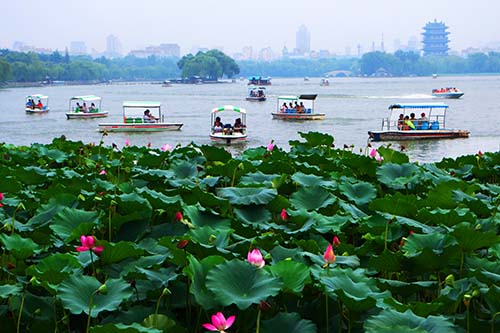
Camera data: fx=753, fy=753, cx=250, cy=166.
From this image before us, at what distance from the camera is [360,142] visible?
26734mm

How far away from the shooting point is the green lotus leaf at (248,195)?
3008 millimetres

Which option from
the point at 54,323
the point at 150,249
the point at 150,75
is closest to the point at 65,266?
the point at 54,323

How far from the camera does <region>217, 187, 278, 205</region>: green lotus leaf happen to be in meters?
3.01

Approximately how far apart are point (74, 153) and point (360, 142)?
21729 mm

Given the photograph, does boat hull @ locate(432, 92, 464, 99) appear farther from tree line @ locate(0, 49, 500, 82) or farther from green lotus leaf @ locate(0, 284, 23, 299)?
green lotus leaf @ locate(0, 284, 23, 299)

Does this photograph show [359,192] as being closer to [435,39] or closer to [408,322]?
[408,322]

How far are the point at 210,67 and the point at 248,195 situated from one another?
122267mm

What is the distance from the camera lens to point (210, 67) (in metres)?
124

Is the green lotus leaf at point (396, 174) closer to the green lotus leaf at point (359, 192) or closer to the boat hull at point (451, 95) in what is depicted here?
the green lotus leaf at point (359, 192)

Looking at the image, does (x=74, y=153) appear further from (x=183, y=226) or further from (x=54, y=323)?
(x=54, y=323)

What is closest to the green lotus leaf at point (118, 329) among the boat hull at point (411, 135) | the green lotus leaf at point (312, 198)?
the green lotus leaf at point (312, 198)

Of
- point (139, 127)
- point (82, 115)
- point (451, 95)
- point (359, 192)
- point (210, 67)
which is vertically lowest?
point (210, 67)

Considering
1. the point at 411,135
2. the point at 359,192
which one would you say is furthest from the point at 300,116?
the point at 359,192

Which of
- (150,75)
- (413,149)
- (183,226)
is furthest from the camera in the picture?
(150,75)
